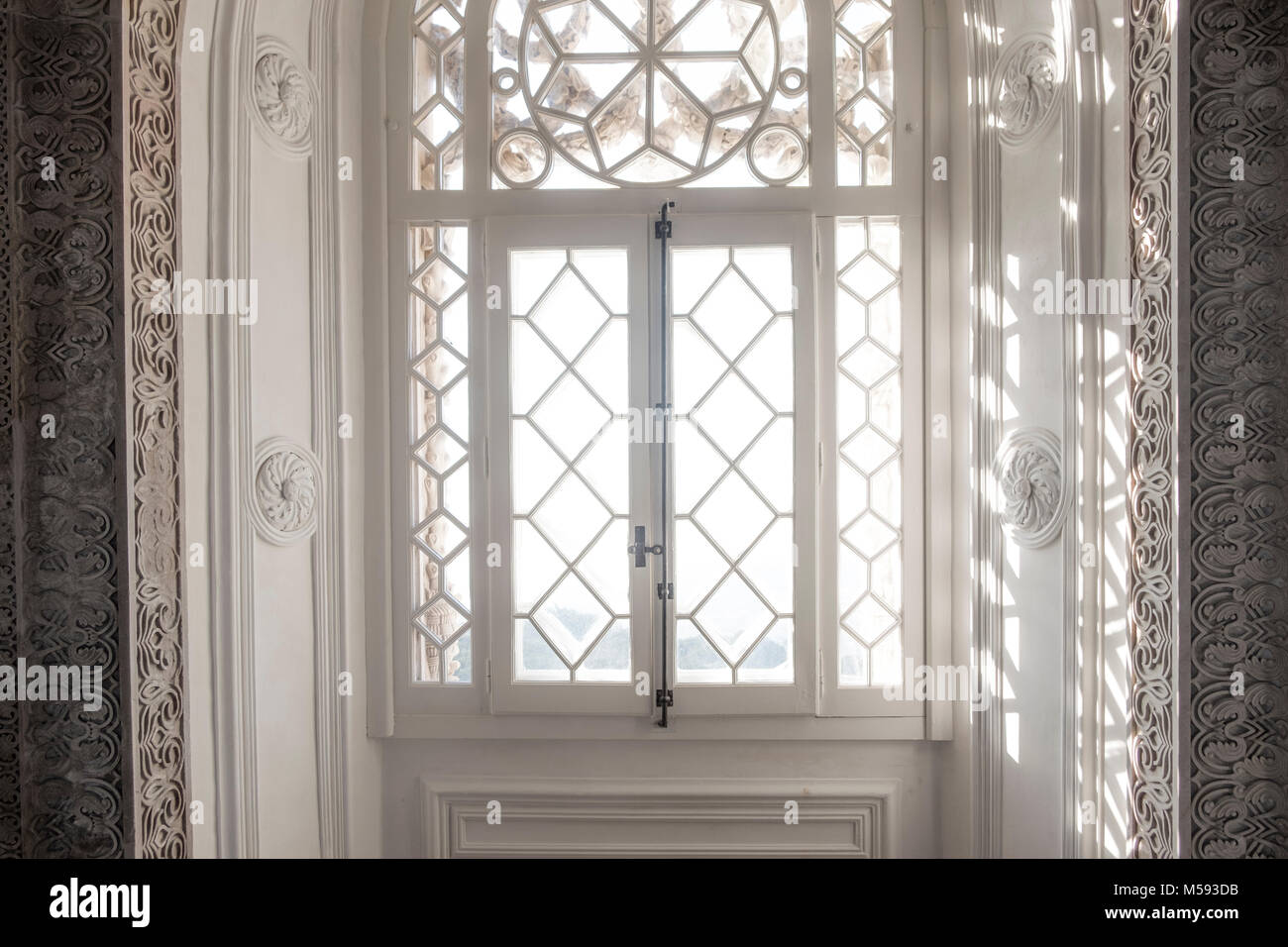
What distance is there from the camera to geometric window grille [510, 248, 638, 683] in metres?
2.43

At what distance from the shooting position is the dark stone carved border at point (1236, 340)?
1.52 metres

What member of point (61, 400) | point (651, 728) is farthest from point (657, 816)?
point (61, 400)

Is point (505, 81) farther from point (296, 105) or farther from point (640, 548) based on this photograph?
point (640, 548)

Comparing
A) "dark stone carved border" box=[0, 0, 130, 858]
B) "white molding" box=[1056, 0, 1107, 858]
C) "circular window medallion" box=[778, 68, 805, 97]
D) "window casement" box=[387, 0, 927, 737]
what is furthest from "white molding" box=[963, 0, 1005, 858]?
"dark stone carved border" box=[0, 0, 130, 858]

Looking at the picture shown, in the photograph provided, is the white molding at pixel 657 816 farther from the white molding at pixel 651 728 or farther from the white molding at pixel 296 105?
the white molding at pixel 296 105

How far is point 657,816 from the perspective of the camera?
2434mm

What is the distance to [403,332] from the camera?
2451 millimetres

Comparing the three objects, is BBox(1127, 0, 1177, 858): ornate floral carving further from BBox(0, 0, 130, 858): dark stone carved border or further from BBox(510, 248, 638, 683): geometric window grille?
BBox(0, 0, 130, 858): dark stone carved border

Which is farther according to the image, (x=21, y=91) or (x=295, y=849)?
(x=295, y=849)

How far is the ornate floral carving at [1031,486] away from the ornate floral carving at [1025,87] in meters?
0.79

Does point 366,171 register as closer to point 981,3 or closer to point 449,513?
point 449,513
